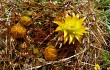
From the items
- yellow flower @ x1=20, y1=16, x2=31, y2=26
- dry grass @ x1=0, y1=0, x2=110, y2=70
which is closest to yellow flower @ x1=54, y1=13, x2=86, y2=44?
dry grass @ x1=0, y1=0, x2=110, y2=70

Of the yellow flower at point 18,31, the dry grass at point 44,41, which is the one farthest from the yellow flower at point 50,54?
the yellow flower at point 18,31

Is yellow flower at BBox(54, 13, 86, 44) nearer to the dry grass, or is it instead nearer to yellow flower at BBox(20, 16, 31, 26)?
the dry grass

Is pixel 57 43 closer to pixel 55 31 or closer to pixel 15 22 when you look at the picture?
pixel 55 31

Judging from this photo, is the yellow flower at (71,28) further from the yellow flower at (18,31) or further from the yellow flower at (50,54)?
the yellow flower at (18,31)

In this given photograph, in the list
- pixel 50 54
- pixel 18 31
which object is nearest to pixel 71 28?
pixel 50 54

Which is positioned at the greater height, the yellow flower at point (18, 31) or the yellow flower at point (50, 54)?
the yellow flower at point (18, 31)
